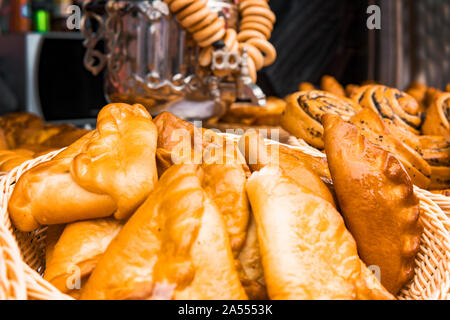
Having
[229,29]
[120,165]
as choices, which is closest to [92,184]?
[120,165]

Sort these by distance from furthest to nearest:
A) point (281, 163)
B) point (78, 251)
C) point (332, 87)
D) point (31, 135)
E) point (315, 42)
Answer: point (315, 42) → point (332, 87) → point (31, 135) → point (281, 163) → point (78, 251)

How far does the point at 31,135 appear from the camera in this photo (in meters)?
1.47

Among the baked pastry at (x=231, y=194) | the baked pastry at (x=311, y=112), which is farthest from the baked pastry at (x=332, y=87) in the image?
the baked pastry at (x=231, y=194)

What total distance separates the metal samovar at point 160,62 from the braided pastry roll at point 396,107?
1.22 feet

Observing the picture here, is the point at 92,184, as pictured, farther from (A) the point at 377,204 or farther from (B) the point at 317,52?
(B) the point at 317,52

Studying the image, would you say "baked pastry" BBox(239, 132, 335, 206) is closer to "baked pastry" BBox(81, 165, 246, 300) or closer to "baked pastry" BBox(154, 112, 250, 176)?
"baked pastry" BBox(154, 112, 250, 176)

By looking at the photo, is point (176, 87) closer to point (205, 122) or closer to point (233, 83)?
point (233, 83)

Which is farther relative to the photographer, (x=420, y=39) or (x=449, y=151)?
(x=420, y=39)

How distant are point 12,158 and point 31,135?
0.42 metres

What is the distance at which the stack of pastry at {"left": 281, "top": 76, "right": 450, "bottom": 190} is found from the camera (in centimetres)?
111

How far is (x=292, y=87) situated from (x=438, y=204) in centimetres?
187

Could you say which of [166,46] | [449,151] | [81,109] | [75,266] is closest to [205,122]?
[166,46]

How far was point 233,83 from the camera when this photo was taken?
1.42 metres

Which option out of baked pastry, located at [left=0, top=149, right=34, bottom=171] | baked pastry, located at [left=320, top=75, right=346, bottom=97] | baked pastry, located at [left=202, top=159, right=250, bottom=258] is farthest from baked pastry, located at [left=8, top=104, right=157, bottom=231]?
baked pastry, located at [left=320, top=75, right=346, bottom=97]
